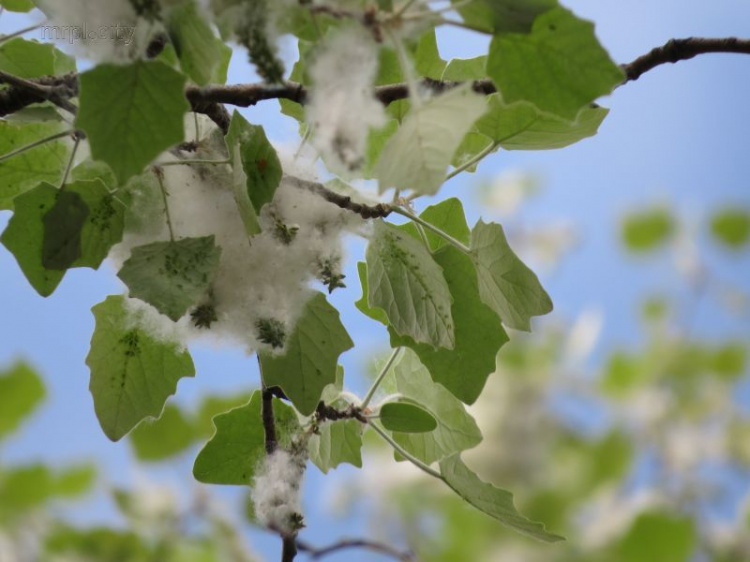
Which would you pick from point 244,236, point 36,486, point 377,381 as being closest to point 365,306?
point 377,381

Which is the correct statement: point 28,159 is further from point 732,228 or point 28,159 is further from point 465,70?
point 732,228

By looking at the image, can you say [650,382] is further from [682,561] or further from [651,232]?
[682,561]

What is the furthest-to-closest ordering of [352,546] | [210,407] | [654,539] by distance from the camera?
[210,407], [654,539], [352,546]

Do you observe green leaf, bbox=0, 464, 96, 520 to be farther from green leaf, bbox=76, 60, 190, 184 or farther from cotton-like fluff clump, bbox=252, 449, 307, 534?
green leaf, bbox=76, 60, 190, 184

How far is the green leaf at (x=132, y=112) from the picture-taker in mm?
427

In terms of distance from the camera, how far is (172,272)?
48 centimetres

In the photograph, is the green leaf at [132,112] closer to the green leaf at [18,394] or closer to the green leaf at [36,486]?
the green leaf at [18,394]

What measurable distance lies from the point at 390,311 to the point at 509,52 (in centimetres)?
21

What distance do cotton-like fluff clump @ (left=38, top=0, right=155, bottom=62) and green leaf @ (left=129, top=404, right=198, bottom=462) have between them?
36.7 inches

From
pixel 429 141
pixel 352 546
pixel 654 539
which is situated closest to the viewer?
pixel 429 141

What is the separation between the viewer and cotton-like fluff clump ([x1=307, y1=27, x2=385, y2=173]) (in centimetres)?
41

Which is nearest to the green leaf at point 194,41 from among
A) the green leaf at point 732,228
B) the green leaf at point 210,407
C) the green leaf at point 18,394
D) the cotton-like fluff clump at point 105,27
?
the cotton-like fluff clump at point 105,27

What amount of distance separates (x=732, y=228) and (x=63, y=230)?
5.53 feet

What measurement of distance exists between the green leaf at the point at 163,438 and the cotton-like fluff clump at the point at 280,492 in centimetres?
73
